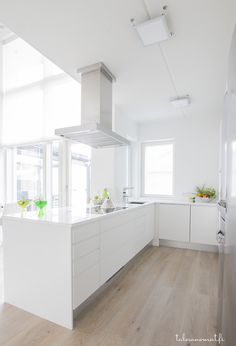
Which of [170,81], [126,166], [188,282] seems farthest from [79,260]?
[126,166]

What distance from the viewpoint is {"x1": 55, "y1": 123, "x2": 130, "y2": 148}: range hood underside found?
2.13m

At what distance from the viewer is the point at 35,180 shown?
4352mm

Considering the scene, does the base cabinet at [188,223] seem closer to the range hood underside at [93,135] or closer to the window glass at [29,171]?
the range hood underside at [93,135]

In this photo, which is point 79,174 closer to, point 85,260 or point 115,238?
point 115,238

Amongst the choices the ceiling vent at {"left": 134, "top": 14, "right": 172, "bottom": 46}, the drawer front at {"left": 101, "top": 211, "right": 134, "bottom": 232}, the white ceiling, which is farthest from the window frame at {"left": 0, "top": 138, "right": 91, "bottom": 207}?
the ceiling vent at {"left": 134, "top": 14, "right": 172, "bottom": 46}

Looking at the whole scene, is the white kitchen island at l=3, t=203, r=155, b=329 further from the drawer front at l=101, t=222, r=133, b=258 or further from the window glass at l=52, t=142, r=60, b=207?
the window glass at l=52, t=142, r=60, b=207

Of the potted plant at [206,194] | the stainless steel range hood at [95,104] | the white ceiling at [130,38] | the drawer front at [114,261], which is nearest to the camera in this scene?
the white ceiling at [130,38]

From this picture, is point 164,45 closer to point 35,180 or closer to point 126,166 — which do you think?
point 126,166

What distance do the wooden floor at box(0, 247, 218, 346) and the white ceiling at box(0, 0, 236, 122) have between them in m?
2.60

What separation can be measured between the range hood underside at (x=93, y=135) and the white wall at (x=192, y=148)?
72.0 inches

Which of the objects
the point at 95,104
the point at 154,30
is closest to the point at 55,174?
the point at 95,104

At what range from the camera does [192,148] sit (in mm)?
4023

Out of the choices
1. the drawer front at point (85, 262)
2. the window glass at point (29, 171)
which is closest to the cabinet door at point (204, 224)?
the drawer front at point (85, 262)

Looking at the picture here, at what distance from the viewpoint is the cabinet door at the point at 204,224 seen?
3352 millimetres
